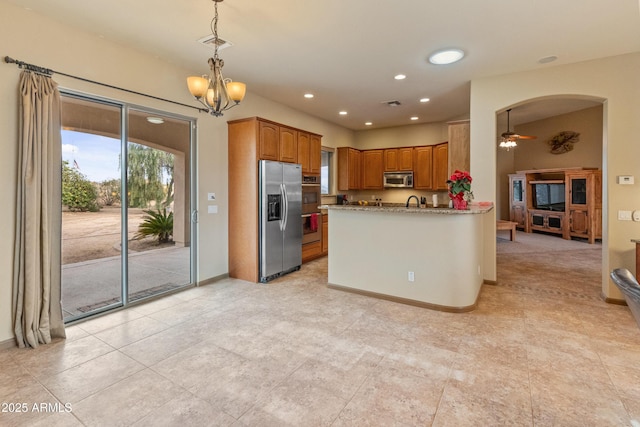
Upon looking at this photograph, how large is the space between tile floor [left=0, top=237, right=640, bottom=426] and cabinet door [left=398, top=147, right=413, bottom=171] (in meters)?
4.28

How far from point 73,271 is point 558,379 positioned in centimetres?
456

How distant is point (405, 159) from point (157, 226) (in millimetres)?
5621

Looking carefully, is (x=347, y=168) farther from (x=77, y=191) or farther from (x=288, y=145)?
(x=77, y=191)

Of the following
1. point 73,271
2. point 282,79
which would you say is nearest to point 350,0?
point 282,79

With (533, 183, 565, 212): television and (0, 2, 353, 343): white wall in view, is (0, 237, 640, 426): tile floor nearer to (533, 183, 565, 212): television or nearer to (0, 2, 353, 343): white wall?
(0, 2, 353, 343): white wall

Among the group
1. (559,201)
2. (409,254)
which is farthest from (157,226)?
(559,201)

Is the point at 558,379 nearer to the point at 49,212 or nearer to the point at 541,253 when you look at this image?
the point at 49,212

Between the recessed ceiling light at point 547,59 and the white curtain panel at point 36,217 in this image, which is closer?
the white curtain panel at point 36,217

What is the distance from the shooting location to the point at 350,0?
2.60m

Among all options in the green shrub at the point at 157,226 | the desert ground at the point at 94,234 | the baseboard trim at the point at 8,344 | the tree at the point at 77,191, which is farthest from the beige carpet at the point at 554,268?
the baseboard trim at the point at 8,344

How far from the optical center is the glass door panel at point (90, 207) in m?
3.18

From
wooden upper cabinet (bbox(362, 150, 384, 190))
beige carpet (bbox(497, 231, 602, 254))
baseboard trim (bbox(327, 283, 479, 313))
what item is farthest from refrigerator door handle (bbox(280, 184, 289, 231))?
beige carpet (bbox(497, 231, 602, 254))

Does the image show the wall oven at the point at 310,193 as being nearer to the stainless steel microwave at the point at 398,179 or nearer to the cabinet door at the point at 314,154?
the cabinet door at the point at 314,154

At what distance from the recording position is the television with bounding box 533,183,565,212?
8523mm
